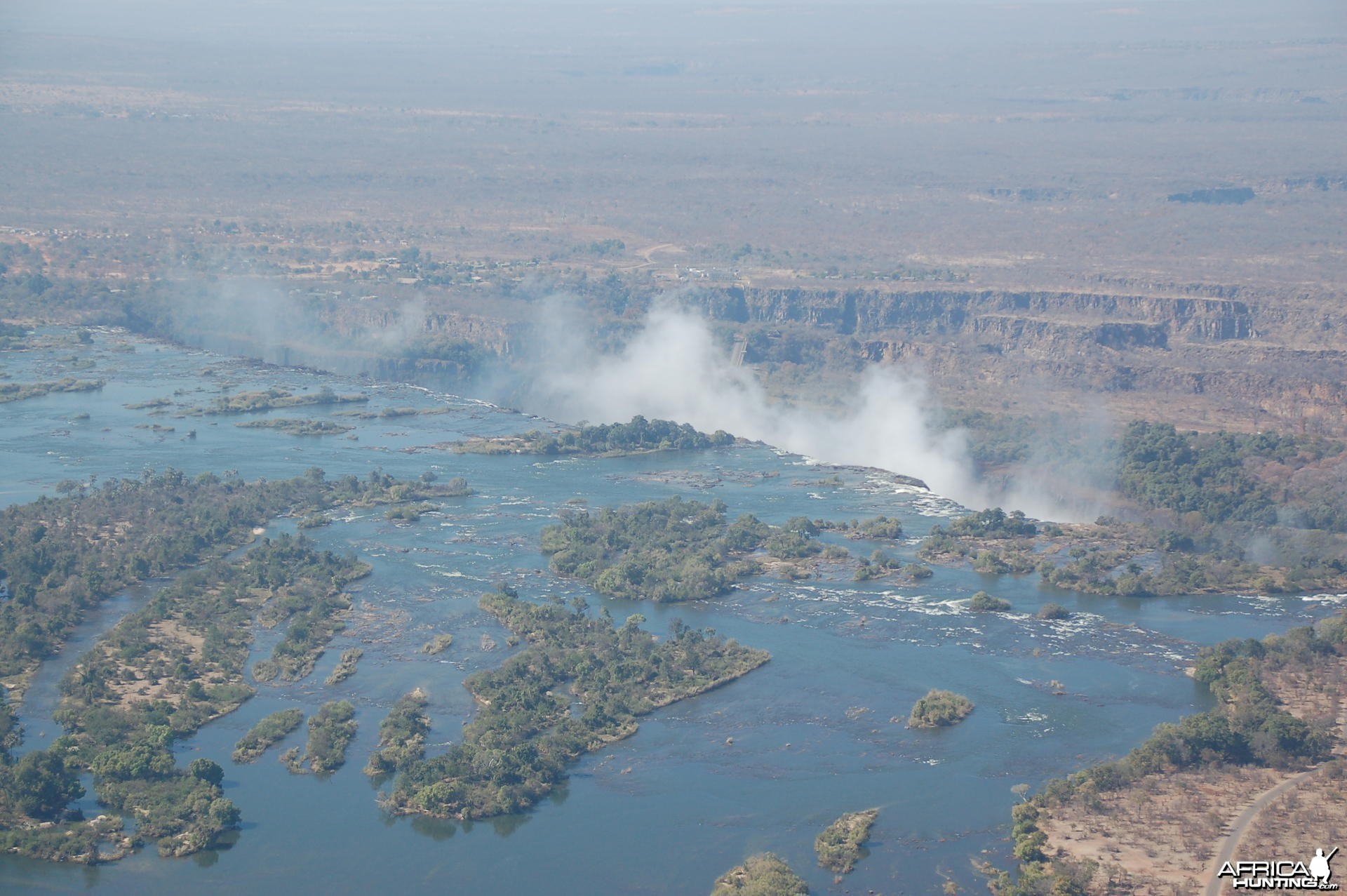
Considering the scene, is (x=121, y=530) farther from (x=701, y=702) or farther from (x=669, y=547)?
(x=701, y=702)

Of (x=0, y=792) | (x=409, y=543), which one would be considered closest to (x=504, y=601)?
(x=409, y=543)

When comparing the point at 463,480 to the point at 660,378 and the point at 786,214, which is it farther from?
the point at 786,214

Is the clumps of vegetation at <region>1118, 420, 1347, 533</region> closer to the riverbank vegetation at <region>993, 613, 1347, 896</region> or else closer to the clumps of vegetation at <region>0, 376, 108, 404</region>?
the riverbank vegetation at <region>993, 613, 1347, 896</region>

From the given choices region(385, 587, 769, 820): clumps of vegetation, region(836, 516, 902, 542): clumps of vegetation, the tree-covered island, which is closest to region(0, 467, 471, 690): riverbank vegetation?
the tree-covered island

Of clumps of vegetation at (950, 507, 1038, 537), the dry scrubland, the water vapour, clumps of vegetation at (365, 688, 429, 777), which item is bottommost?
the water vapour

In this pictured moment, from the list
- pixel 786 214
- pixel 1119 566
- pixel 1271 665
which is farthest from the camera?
pixel 786 214
